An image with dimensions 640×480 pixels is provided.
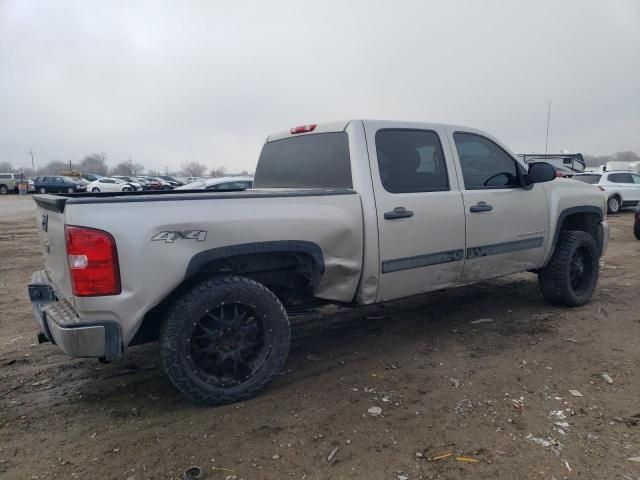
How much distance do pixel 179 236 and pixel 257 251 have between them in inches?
21.1

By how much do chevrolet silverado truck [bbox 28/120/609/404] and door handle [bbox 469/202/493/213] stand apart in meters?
0.02

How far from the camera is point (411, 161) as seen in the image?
162 inches

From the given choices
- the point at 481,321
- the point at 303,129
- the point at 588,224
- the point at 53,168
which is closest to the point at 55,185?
the point at 303,129

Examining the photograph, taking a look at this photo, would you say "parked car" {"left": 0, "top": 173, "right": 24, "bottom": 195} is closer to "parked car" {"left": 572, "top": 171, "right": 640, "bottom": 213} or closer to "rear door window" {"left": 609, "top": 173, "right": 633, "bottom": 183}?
"parked car" {"left": 572, "top": 171, "right": 640, "bottom": 213}

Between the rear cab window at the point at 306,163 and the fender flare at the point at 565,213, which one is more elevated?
the rear cab window at the point at 306,163

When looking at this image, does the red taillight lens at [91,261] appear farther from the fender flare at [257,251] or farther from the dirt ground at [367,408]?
the dirt ground at [367,408]

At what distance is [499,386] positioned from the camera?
136 inches

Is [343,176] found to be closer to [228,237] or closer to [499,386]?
[228,237]

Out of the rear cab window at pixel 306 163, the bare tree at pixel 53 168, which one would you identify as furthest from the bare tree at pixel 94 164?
the rear cab window at pixel 306 163

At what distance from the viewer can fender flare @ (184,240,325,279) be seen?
300 centimetres

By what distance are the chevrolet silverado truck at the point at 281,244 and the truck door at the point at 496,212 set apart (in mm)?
15

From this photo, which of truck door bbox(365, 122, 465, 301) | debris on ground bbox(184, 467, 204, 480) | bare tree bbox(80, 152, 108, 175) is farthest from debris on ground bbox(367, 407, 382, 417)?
bare tree bbox(80, 152, 108, 175)

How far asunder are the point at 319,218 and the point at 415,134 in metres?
1.38

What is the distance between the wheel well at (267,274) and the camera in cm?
315
